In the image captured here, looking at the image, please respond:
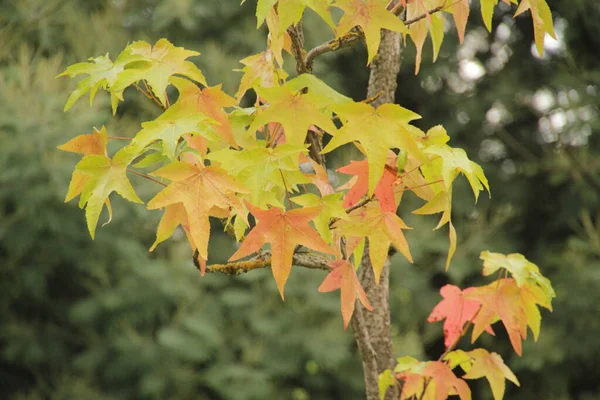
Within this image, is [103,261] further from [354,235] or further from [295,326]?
[354,235]

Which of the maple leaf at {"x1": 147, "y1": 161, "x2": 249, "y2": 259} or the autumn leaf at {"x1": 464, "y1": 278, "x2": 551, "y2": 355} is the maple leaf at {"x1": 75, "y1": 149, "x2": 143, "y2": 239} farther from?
the autumn leaf at {"x1": 464, "y1": 278, "x2": 551, "y2": 355}

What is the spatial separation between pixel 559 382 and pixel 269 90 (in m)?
4.32

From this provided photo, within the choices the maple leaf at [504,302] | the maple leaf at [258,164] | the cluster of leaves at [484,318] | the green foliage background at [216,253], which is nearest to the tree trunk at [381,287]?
the cluster of leaves at [484,318]

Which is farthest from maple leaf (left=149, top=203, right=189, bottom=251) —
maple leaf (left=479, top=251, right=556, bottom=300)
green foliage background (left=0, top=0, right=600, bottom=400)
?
green foliage background (left=0, top=0, right=600, bottom=400)

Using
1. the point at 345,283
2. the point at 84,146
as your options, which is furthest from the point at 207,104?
the point at 345,283

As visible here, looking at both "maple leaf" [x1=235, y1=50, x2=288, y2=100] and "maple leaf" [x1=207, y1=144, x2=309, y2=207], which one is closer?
"maple leaf" [x1=207, y1=144, x2=309, y2=207]

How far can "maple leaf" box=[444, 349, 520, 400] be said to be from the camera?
1.18 m

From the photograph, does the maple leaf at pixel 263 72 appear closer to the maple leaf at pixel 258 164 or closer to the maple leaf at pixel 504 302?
the maple leaf at pixel 258 164

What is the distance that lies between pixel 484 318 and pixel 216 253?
10.8ft

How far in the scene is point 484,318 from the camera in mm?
1163

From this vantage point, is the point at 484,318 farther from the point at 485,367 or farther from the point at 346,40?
the point at 346,40

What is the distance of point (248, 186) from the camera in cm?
83

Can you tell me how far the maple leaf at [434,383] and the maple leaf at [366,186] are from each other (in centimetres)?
38

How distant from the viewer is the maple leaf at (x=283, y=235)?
83 cm
